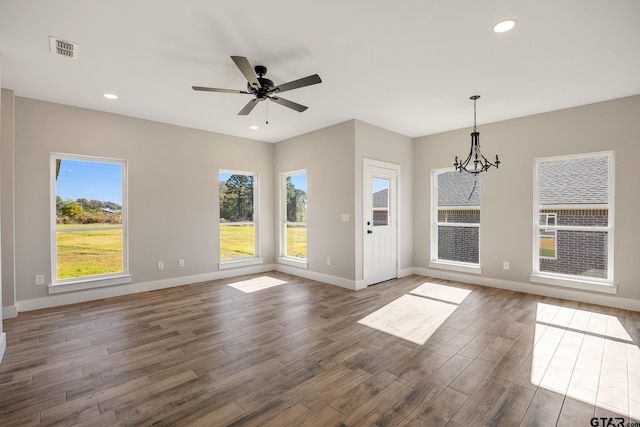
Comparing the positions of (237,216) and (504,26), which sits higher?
(504,26)

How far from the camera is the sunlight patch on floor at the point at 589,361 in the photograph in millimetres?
2109

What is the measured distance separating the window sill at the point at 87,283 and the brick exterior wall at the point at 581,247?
650 centimetres

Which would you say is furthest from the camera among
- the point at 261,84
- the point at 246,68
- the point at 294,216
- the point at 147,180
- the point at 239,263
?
the point at 294,216

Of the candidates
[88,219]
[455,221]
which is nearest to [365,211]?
[455,221]

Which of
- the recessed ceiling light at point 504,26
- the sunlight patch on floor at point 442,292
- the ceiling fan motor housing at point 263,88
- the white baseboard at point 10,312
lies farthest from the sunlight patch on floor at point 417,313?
the white baseboard at point 10,312

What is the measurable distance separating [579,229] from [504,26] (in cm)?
345

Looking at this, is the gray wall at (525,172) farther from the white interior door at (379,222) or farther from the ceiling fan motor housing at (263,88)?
the ceiling fan motor housing at (263,88)

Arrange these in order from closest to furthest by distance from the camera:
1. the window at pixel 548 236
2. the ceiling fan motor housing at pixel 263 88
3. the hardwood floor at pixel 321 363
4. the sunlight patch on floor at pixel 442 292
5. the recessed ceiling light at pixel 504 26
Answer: the hardwood floor at pixel 321 363, the recessed ceiling light at pixel 504 26, the ceiling fan motor housing at pixel 263 88, the sunlight patch on floor at pixel 442 292, the window at pixel 548 236

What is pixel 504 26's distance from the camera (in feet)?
7.88

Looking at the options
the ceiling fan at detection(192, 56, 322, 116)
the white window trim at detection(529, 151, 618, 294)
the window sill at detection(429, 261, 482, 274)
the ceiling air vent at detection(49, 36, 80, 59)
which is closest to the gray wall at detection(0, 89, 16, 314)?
the ceiling air vent at detection(49, 36, 80, 59)

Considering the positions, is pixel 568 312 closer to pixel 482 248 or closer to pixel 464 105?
pixel 482 248

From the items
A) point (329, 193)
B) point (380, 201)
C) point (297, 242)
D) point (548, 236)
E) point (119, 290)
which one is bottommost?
point (119, 290)

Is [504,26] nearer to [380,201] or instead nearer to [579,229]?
[380,201]

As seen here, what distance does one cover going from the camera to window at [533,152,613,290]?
13.6ft
